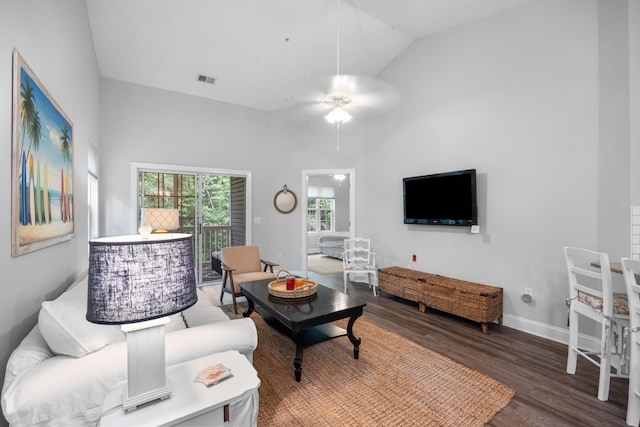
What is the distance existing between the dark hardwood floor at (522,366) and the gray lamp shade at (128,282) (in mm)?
2200

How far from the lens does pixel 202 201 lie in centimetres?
526

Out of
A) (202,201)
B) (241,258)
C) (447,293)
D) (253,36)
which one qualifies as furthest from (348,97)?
(202,201)

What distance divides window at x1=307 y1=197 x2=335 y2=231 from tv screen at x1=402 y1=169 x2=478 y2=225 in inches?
207

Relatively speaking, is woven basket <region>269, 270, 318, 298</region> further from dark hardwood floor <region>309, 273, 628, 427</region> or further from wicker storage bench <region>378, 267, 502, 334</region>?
wicker storage bench <region>378, 267, 502, 334</region>

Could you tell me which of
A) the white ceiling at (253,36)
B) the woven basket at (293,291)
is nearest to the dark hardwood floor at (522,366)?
the woven basket at (293,291)

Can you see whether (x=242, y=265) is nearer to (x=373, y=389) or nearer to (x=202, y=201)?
(x=202, y=201)

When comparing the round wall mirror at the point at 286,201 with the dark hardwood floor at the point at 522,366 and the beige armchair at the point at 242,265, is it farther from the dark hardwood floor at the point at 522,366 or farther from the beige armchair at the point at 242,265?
the dark hardwood floor at the point at 522,366

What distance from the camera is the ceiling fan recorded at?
251cm

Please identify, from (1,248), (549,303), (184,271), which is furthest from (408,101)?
(1,248)

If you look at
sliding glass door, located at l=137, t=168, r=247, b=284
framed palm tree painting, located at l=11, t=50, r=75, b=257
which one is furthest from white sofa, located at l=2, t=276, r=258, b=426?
sliding glass door, located at l=137, t=168, r=247, b=284

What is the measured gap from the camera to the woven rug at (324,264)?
676 centimetres

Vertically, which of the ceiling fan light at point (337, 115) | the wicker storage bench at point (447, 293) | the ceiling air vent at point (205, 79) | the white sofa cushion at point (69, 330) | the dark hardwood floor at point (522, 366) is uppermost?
the ceiling air vent at point (205, 79)

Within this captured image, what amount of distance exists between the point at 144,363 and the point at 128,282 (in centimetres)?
36

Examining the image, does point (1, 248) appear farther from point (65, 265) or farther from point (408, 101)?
point (408, 101)
